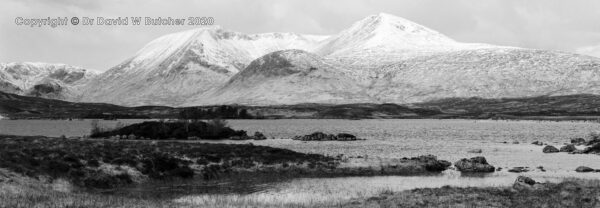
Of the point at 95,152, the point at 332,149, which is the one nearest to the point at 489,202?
the point at 95,152

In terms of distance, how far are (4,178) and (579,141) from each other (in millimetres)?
88818

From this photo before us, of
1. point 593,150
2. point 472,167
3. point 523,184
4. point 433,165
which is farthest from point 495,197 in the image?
point 593,150

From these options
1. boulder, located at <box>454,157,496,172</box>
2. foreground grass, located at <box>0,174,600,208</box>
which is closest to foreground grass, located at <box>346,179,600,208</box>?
foreground grass, located at <box>0,174,600,208</box>

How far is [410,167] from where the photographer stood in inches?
2441

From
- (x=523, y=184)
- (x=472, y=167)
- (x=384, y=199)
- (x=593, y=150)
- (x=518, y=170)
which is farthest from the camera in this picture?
(x=593, y=150)

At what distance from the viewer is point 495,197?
127 feet

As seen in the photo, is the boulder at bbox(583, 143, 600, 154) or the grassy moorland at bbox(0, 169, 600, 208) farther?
the boulder at bbox(583, 143, 600, 154)

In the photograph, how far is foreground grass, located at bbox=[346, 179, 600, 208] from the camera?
117ft

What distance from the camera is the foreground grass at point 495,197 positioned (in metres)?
35.8

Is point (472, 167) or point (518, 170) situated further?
point (518, 170)

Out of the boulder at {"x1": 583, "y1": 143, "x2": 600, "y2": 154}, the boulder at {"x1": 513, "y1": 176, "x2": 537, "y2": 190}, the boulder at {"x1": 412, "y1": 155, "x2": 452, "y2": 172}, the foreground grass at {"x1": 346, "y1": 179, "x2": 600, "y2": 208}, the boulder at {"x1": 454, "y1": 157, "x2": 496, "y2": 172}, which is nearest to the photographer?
the foreground grass at {"x1": 346, "y1": 179, "x2": 600, "y2": 208}

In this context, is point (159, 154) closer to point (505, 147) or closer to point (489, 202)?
point (489, 202)

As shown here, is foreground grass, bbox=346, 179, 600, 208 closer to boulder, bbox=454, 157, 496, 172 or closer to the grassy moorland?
the grassy moorland

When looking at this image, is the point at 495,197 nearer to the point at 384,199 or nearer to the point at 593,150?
the point at 384,199
